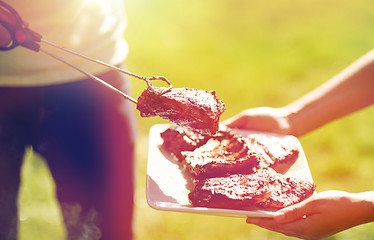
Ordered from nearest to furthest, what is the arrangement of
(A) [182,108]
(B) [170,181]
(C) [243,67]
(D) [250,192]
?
(D) [250,192] → (A) [182,108] → (B) [170,181] → (C) [243,67]

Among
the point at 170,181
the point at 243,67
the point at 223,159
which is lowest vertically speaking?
the point at 170,181

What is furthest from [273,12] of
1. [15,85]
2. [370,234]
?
[15,85]

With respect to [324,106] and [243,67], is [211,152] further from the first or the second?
[243,67]

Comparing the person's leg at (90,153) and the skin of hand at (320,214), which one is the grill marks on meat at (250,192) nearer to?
the skin of hand at (320,214)

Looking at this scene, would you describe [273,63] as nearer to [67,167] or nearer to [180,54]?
[180,54]

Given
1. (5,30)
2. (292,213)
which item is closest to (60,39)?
(5,30)

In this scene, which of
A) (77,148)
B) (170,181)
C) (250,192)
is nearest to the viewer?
(250,192)

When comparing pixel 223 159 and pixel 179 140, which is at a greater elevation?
pixel 179 140
